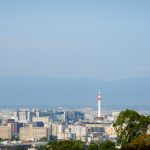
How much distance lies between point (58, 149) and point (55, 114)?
119 meters

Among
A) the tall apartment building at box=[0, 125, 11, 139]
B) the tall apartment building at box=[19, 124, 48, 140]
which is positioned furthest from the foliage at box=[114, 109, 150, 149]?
the tall apartment building at box=[19, 124, 48, 140]

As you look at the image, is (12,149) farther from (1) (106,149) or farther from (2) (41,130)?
(1) (106,149)

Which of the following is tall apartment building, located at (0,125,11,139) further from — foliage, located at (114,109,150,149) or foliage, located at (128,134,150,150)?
foliage, located at (128,134,150,150)

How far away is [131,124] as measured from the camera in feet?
81.1

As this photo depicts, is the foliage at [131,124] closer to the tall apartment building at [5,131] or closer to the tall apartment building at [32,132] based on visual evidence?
the tall apartment building at [5,131]

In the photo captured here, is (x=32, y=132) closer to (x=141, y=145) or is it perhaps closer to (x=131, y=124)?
(x=131, y=124)

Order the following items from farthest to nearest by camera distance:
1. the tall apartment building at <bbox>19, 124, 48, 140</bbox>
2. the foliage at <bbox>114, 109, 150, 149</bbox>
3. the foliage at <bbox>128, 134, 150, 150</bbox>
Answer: the tall apartment building at <bbox>19, 124, 48, 140</bbox>
the foliage at <bbox>114, 109, 150, 149</bbox>
the foliage at <bbox>128, 134, 150, 150</bbox>

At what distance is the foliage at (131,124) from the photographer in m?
24.7

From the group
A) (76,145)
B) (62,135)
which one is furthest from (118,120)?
(62,135)

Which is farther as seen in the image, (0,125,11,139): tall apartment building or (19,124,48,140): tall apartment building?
(19,124,48,140): tall apartment building

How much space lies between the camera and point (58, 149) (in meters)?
26.1

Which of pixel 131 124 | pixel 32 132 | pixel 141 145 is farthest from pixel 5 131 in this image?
pixel 141 145

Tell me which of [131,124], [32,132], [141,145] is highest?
[131,124]

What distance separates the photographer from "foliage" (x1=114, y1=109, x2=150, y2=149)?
24719 mm
